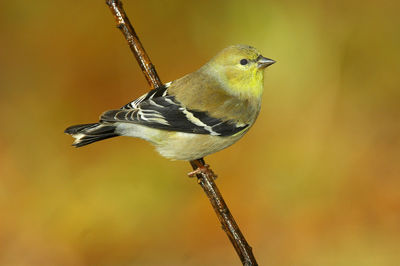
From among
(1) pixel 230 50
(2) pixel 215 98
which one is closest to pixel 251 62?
(1) pixel 230 50

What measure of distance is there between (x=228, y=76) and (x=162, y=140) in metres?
0.46

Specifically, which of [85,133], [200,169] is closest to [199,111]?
[200,169]

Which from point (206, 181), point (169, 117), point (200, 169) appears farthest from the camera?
point (200, 169)

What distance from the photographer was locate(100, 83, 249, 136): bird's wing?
6.11 ft

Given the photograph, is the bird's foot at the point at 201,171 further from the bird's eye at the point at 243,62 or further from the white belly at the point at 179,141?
the bird's eye at the point at 243,62

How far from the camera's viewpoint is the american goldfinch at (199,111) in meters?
1.89

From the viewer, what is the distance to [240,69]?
2.06 metres

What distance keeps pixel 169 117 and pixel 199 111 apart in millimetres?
149

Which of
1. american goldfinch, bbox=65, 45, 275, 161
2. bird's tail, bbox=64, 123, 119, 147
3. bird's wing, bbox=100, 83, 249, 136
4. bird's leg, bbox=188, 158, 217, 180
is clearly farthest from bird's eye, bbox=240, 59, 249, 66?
bird's tail, bbox=64, 123, 119, 147

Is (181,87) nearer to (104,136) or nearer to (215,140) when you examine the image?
(215,140)

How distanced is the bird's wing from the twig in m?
0.14

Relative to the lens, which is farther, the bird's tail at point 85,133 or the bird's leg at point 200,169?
the bird's leg at point 200,169

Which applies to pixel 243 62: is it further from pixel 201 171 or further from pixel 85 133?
pixel 85 133

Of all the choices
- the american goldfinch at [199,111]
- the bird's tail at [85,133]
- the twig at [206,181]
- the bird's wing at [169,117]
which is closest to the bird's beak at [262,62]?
the american goldfinch at [199,111]
